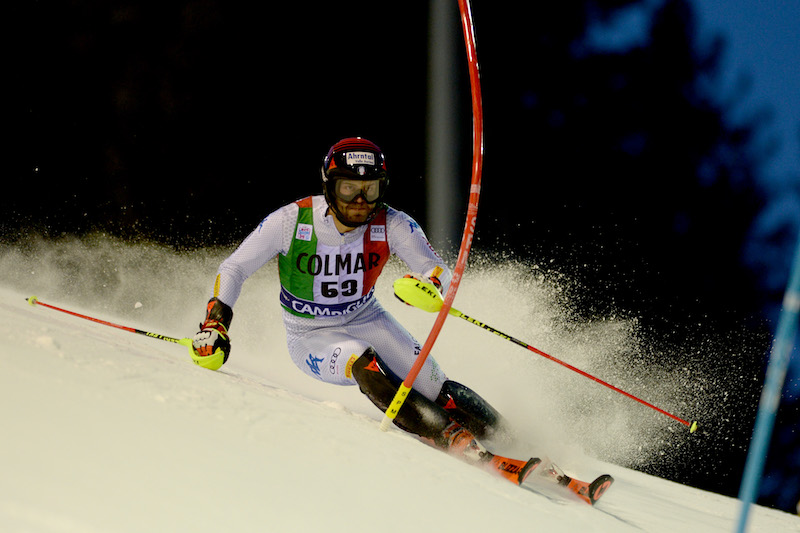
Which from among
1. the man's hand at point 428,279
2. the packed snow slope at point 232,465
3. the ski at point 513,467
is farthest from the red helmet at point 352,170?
the ski at point 513,467

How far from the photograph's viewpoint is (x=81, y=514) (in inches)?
45.1

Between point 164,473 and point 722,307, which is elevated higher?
point 722,307

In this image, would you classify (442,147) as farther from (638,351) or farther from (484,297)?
(638,351)

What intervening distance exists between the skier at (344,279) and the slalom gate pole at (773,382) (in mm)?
1783

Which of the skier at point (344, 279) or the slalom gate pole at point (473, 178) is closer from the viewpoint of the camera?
the slalom gate pole at point (473, 178)

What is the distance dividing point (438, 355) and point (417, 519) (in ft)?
11.8

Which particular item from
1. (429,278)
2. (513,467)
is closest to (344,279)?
(429,278)

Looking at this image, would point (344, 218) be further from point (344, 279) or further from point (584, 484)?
point (584, 484)

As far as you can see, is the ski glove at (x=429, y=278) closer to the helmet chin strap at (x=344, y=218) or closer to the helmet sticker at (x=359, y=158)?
the helmet chin strap at (x=344, y=218)

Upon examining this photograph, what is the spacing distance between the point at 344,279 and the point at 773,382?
2.27 meters

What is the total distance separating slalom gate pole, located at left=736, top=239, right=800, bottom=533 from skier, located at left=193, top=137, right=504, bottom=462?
178cm

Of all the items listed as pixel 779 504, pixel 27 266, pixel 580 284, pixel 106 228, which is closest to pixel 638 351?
pixel 580 284

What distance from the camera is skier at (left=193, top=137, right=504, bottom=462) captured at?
2.89m

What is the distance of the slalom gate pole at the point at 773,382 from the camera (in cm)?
102
